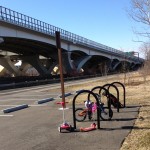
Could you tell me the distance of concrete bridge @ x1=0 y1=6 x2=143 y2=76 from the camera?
5088 cm

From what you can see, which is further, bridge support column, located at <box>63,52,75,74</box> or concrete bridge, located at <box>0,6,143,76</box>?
bridge support column, located at <box>63,52,75,74</box>

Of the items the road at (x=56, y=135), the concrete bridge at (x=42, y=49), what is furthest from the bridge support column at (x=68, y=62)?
the road at (x=56, y=135)

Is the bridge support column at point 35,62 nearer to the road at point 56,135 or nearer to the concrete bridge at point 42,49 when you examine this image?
the concrete bridge at point 42,49

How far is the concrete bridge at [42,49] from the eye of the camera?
50875mm

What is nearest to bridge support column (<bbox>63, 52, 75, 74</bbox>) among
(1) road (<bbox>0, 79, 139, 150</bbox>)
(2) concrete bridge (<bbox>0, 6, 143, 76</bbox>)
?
(2) concrete bridge (<bbox>0, 6, 143, 76</bbox>)

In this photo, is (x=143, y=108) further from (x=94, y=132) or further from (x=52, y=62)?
(x=52, y=62)

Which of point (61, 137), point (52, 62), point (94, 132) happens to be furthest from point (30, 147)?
point (52, 62)

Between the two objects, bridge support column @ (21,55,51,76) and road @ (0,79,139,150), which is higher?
bridge support column @ (21,55,51,76)

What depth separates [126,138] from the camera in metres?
8.24

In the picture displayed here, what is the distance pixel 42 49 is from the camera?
74.9m

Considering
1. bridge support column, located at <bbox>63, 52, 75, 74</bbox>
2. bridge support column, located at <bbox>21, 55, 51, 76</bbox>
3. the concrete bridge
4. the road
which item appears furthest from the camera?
bridge support column, located at <bbox>21, 55, 51, 76</bbox>

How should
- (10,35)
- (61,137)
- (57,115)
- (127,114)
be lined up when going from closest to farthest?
1. (61,137)
2. (127,114)
3. (57,115)
4. (10,35)

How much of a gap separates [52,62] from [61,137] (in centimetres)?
8359

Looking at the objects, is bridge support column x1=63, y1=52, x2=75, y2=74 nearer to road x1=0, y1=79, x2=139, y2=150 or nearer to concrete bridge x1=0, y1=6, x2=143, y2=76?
concrete bridge x1=0, y1=6, x2=143, y2=76
